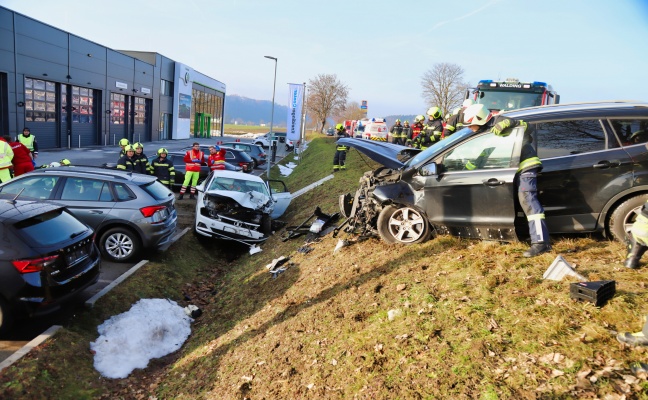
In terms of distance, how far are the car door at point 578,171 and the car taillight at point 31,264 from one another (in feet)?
18.9

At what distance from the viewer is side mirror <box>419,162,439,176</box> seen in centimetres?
560

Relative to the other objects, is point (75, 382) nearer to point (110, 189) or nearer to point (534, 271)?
point (110, 189)

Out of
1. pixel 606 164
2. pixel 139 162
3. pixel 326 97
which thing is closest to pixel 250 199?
pixel 139 162

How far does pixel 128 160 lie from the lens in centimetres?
1155

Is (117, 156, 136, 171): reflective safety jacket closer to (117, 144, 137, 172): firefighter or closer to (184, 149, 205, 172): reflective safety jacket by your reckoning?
(117, 144, 137, 172): firefighter

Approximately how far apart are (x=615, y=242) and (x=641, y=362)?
2.41m

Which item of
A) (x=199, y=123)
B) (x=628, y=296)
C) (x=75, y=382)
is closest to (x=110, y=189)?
(x=75, y=382)

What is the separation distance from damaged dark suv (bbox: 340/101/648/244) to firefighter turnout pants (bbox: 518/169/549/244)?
5.3 inches

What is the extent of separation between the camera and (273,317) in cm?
535

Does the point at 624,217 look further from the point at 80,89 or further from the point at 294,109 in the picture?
the point at 80,89

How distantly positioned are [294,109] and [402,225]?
72.6ft

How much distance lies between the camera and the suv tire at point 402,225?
5.93m

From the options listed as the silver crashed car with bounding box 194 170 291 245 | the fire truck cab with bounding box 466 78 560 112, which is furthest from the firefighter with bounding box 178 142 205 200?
the fire truck cab with bounding box 466 78 560 112

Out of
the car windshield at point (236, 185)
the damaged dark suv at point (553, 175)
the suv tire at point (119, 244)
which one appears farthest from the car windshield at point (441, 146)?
the car windshield at point (236, 185)
